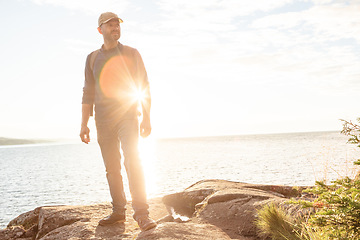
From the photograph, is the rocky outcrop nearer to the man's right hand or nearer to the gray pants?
the gray pants

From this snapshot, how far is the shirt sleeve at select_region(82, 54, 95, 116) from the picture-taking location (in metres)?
5.66

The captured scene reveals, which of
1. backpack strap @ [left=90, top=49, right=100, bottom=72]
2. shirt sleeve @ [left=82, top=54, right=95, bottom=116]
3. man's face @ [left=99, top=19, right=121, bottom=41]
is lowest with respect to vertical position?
shirt sleeve @ [left=82, top=54, right=95, bottom=116]

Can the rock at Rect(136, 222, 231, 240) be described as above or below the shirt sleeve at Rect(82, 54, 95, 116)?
below

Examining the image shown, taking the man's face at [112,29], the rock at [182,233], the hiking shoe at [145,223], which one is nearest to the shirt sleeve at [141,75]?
the man's face at [112,29]

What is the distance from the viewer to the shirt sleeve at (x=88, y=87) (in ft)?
18.6

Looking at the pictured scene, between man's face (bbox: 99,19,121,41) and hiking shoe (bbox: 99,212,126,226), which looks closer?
man's face (bbox: 99,19,121,41)

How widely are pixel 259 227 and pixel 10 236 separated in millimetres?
4898

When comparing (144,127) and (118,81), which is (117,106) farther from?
(144,127)

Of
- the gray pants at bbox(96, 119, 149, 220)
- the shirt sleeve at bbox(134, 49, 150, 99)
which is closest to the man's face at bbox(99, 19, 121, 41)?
the shirt sleeve at bbox(134, 49, 150, 99)

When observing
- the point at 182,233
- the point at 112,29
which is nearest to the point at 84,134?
the point at 112,29

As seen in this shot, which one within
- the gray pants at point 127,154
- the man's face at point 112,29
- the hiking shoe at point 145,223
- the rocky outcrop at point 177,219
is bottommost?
the rocky outcrop at point 177,219

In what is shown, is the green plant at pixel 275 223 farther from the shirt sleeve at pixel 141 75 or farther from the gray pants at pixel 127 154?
the shirt sleeve at pixel 141 75

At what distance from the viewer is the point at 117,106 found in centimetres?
525

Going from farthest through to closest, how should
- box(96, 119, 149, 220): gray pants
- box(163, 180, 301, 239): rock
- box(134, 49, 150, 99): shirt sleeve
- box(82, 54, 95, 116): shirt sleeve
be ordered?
box(163, 180, 301, 239): rock
box(82, 54, 95, 116): shirt sleeve
box(134, 49, 150, 99): shirt sleeve
box(96, 119, 149, 220): gray pants
